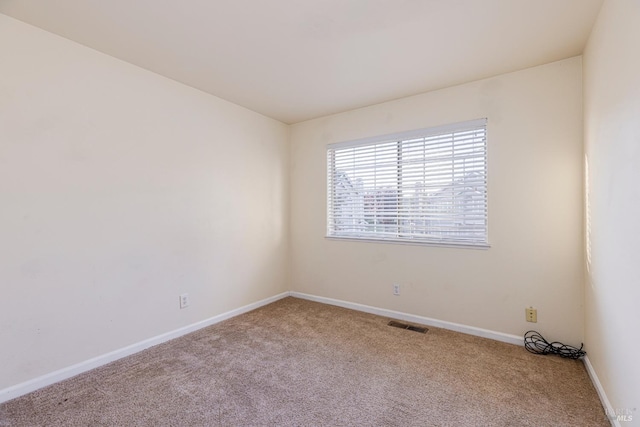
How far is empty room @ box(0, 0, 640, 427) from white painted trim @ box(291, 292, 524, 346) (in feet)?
0.06

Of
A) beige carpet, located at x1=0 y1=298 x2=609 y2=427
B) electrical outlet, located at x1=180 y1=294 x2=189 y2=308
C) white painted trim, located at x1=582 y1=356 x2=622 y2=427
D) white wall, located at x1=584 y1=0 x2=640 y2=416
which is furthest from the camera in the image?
electrical outlet, located at x1=180 y1=294 x2=189 y2=308

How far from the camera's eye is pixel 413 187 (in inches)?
124

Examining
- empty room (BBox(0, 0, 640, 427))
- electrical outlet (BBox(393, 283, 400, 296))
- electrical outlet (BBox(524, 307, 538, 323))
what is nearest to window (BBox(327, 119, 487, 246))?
empty room (BBox(0, 0, 640, 427))

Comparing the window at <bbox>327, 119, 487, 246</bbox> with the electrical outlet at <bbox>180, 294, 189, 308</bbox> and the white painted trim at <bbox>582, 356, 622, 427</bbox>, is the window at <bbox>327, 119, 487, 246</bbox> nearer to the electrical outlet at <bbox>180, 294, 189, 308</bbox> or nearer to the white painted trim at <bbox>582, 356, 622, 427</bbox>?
the white painted trim at <bbox>582, 356, 622, 427</bbox>

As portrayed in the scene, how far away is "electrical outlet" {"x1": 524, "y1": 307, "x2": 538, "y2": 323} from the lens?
2.48m

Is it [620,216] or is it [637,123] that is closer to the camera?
[637,123]

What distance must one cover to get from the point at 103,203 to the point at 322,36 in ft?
6.75

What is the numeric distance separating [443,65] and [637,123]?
4.83ft

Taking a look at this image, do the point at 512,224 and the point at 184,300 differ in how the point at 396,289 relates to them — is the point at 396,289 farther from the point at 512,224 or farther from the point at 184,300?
the point at 184,300

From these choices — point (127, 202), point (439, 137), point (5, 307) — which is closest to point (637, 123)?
point (439, 137)

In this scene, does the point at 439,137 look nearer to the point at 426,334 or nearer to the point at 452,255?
the point at 452,255

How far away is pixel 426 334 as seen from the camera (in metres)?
2.78

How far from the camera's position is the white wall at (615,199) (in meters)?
1.33

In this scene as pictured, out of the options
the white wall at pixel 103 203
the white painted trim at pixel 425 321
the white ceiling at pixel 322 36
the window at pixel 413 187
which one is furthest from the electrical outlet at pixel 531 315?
the white wall at pixel 103 203
